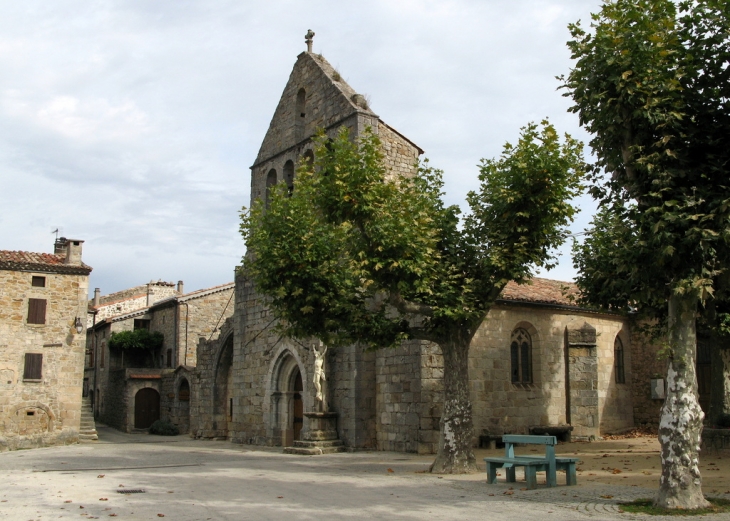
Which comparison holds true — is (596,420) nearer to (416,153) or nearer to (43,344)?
(416,153)

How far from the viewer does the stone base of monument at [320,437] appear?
19.9 metres

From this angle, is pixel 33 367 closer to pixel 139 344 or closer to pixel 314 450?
pixel 139 344

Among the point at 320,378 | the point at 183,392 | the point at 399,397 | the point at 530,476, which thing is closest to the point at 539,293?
the point at 399,397

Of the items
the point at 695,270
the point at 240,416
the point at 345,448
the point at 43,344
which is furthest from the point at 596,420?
the point at 43,344

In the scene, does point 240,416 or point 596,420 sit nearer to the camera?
point 596,420

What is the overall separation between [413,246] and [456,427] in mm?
3668

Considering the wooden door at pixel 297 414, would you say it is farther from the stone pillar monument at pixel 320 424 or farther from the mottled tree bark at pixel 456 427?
the mottled tree bark at pixel 456 427

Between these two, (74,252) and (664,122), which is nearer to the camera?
(664,122)

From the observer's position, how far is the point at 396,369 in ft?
64.7

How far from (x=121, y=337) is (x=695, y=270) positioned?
33563 mm

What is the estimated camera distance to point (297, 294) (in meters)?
→ 13.9

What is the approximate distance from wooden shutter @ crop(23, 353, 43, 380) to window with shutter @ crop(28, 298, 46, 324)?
1.29m

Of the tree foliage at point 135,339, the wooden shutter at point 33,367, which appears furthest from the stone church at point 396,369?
the tree foliage at point 135,339

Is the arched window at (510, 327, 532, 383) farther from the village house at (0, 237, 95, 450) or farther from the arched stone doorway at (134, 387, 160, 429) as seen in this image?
the arched stone doorway at (134, 387, 160, 429)
